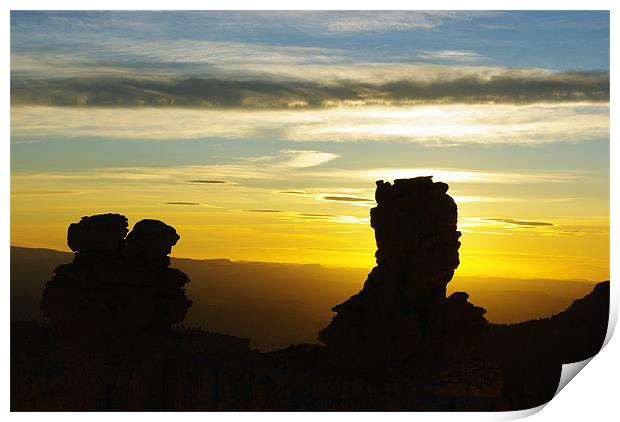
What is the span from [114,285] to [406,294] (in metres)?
5.18

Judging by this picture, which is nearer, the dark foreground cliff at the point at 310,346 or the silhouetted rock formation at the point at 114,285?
the dark foreground cliff at the point at 310,346

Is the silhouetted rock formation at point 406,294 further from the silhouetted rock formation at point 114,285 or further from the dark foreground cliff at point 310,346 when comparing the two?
the silhouetted rock formation at point 114,285

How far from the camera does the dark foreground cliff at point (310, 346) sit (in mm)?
18844

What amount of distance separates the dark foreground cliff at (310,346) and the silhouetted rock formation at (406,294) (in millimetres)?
22

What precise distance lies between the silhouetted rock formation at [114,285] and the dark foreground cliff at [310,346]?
0.02 m

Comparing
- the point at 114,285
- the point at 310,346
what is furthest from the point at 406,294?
the point at 114,285

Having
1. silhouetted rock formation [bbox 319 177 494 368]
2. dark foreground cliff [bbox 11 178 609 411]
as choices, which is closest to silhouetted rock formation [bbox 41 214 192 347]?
dark foreground cliff [bbox 11 178 609 411]

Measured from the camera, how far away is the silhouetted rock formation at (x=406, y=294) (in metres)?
20.2

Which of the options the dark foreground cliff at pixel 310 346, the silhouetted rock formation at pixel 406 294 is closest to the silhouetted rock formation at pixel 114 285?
the dark foreground cliff at pixel 310 346

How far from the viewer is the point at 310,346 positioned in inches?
842

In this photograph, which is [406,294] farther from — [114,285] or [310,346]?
[114,285]

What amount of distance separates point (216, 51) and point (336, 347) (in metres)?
5.51

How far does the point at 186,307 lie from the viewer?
21375 millimetres
